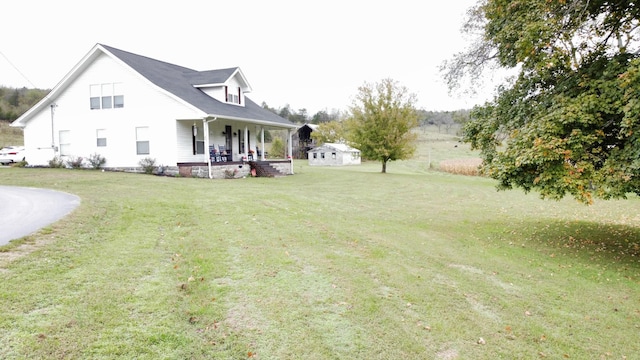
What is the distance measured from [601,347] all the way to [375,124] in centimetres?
2869

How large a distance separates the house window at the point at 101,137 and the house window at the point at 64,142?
2.10 metres

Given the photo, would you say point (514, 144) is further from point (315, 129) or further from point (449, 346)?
point (315, 129)

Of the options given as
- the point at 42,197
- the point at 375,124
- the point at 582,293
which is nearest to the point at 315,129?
the point at 375,124

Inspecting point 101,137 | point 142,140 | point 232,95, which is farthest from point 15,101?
point 142,140

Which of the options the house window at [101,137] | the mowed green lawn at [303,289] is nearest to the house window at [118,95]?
the house window at [101,137]

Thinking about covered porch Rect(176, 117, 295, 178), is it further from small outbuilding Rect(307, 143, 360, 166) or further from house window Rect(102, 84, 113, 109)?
small outbuilding Rect(307, 143, 360, 166)

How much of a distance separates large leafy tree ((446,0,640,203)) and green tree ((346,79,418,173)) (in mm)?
22728

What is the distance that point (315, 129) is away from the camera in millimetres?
59750

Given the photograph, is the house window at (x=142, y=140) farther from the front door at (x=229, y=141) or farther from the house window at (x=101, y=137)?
the front door at (x=229, y=141)

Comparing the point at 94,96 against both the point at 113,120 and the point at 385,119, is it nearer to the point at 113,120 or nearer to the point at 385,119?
the point at 113,120

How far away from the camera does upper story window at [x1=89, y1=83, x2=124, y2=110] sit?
70.9 ft

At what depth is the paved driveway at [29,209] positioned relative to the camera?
6.66 metres

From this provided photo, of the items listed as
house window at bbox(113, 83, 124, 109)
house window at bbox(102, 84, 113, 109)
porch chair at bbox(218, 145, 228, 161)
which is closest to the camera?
→ house window at bbox(113, 83, 124, 109)

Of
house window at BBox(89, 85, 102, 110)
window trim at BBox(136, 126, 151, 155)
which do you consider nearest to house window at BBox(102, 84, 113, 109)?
house window at BBox(89, 85, 102, 110)
